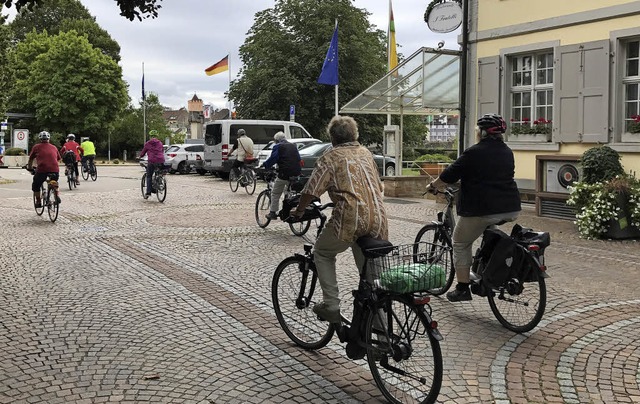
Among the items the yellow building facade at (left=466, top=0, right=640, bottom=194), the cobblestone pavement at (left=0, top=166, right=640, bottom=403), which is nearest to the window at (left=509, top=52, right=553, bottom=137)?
the yellow building facade at (left=466, top=0, right=640, bottom=194)

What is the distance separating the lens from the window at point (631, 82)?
12.8 metres

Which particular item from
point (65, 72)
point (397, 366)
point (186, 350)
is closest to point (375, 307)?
point (397, 366)

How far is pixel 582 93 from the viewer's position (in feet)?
44.1

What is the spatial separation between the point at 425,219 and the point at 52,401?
10110 millimetres

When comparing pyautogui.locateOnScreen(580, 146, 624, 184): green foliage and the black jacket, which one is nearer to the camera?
the black jacket

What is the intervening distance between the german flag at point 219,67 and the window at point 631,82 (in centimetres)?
3632

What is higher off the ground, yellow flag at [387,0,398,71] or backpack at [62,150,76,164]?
yellow flag at [387,0,398,71]

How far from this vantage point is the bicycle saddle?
14.0 ft

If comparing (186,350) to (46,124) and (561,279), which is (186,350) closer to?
(561,279)

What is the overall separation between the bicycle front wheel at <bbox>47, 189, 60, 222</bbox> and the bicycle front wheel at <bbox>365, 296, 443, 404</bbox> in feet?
34.2

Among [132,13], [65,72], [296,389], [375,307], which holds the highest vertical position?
[65,72]

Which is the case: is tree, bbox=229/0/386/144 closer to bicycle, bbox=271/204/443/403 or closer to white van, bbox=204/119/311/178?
white van, bbox=204/119/311/178

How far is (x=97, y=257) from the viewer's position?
9.16 metres

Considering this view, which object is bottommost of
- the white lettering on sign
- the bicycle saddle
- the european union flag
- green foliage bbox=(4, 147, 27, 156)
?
the bicycle saddle
